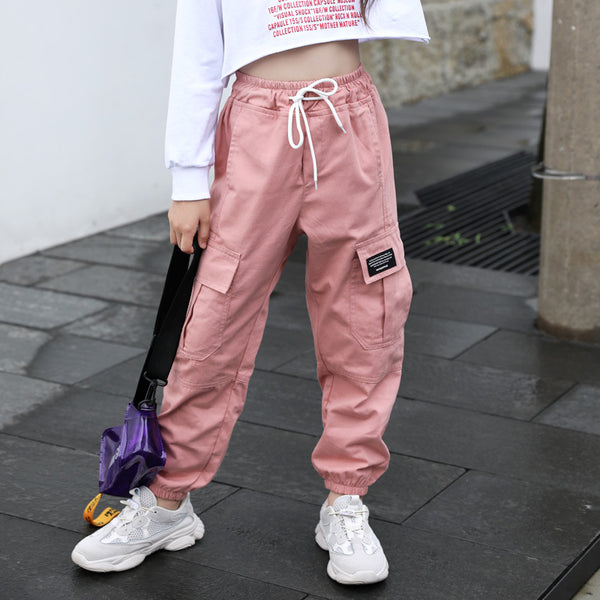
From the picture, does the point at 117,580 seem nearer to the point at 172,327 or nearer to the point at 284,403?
the point at 172,327

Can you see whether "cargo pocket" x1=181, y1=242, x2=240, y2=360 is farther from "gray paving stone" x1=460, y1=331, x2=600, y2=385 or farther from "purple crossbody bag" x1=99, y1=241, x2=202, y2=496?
"gray paving stone" x1=460, y1=331, x2=600, y2=385

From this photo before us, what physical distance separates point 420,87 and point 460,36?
2.55 ft

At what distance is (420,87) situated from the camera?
392 inches

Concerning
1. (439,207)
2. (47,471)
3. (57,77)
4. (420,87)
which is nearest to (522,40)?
(420,87)

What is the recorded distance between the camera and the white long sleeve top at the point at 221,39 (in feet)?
7.73

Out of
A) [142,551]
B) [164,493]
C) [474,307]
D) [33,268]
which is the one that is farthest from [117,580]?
[33,268]

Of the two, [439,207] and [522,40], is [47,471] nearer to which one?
[439,207]

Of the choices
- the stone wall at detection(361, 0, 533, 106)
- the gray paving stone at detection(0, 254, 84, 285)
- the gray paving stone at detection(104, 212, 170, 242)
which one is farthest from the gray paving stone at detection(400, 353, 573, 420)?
the stone wall at detection(361, 0, 533, 106)

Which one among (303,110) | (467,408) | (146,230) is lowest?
(146,230)

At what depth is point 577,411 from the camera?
358 centimetres

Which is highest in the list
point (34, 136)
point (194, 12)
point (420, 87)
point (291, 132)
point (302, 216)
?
point (194, 12)

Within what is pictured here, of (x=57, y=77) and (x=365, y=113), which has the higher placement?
(x=365, y=113)

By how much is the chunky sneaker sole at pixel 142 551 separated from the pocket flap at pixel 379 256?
2.54 ft

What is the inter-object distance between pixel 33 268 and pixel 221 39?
300 centimetres
